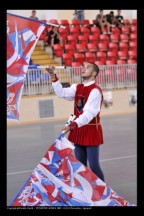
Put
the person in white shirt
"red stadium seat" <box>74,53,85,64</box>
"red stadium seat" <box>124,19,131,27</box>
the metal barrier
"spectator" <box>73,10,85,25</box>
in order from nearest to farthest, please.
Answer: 1. the person in white shirt
2. the metal barrier
3. "red stadium seat" <box>74,53,85,64</box>
4. "red stadium seat" <box>124,19,131,27</box>
5. "spectator" <box>73,10,85,25</box>

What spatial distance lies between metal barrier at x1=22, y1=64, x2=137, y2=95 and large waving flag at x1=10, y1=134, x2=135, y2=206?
9211 mm

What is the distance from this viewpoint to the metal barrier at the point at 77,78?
47.8ft

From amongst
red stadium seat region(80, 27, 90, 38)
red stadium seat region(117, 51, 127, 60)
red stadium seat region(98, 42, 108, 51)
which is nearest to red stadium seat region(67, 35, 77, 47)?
red stadium seat region(80, 27, 90, 38)

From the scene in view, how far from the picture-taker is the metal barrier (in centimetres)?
1458

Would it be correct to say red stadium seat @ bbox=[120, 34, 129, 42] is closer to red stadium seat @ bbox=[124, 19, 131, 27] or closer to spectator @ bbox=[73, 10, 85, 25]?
red stadium seat @ bbox=[124, 19, 131, 27]

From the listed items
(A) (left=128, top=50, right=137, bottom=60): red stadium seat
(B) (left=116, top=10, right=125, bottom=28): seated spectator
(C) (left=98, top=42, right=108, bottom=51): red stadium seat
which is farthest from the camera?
(B) (left=116, top=10, right=125, bottom=28): seated spectator

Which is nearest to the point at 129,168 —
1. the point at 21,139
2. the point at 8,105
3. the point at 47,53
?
the point at 8,105

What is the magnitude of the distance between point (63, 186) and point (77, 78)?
34.4 feet

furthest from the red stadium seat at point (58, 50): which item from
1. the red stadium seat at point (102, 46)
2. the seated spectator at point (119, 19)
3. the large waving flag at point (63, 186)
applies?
the large waving flag at point (63, 186)

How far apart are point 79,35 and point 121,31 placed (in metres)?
2.53

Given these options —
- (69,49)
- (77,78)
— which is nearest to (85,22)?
(69,49)

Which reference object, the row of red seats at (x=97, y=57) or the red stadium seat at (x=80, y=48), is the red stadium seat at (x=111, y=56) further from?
the red stadium seat at (x=80, y=48)
